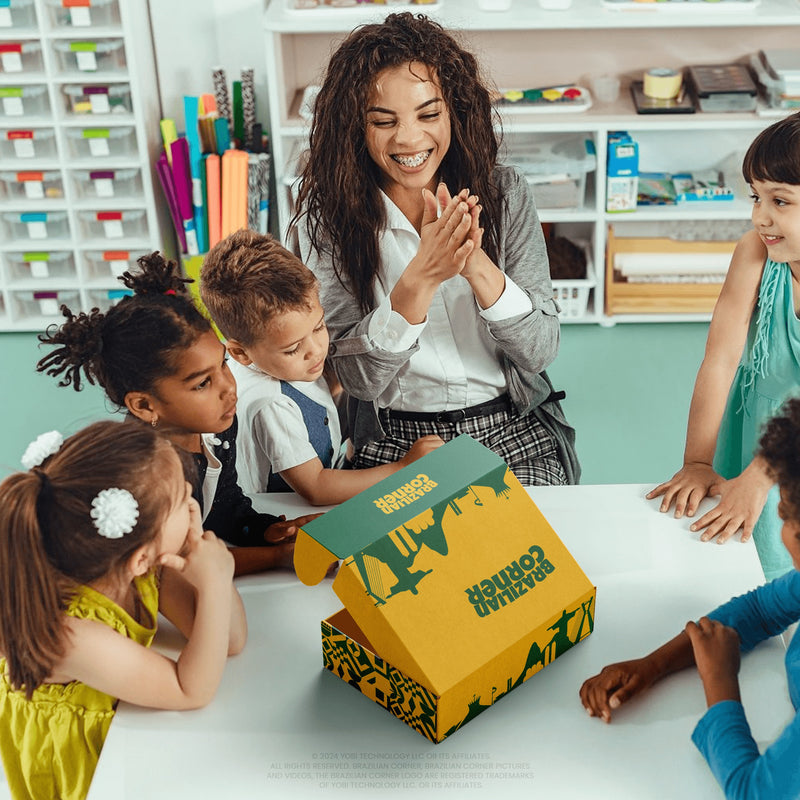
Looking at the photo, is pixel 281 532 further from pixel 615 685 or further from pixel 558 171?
pixel 558 171

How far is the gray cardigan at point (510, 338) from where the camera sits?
1724 mm

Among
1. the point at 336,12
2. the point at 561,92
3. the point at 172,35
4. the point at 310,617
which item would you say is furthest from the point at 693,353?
the point at 310,617

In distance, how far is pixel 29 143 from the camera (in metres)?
3.36

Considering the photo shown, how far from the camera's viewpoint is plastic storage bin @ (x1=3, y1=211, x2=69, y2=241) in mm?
3471

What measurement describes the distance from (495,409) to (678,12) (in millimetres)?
1799

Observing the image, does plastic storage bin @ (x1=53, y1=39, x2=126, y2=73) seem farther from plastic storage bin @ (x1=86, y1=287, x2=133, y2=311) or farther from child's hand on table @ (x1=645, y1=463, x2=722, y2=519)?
child's hand on table @ (x1=645, y1=463, x2=722, y2=519)

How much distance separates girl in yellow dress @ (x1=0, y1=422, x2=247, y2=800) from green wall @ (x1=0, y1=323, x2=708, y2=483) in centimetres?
157

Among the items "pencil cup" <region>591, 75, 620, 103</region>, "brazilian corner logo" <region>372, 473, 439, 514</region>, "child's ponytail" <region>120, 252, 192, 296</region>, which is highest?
"pencil cup" <region>591, 75, 620, 103</region>

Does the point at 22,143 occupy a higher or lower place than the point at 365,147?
lower

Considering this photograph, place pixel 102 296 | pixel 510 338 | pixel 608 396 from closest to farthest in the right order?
pixel 510 338 < pixel 608 396 < pixel 102 296

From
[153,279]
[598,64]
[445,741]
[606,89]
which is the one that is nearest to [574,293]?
[606,89]

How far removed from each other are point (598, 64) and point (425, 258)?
217 cm

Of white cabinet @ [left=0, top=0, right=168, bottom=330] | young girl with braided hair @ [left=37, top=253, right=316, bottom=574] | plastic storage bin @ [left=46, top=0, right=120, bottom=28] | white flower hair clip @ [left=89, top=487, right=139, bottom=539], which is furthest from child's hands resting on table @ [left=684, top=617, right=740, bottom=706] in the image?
plastic storage bin @ [left=46, top=0, right=120, bottom=28]

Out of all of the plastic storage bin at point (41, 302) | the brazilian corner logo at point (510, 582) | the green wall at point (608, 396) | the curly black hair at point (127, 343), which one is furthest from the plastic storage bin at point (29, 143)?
the brazilian corner logo at point (510, 582)
